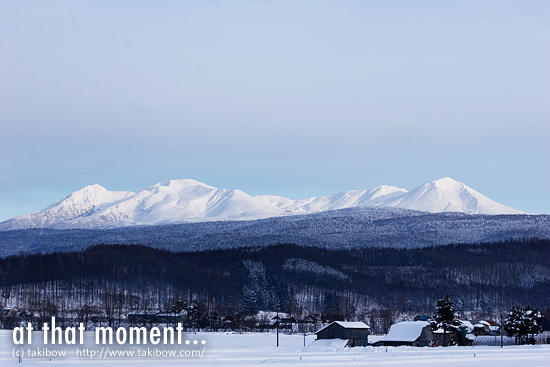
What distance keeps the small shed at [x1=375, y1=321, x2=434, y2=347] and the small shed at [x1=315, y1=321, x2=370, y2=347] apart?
186 cm

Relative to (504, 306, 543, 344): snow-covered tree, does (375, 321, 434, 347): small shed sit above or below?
below

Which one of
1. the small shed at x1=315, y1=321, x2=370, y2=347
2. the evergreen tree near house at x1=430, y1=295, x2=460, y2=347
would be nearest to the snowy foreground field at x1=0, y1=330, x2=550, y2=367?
the small shed at x1=315, y1=321, x2=370, y2=347

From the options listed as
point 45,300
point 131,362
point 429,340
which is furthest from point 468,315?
point 131,362

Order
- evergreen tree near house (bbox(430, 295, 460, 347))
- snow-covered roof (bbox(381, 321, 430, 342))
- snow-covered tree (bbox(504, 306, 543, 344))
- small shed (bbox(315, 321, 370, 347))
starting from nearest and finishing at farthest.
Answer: snow-covered tree (bbox(504, 306, 543, 344)) < small shed (bbox(315, 321, 370, 347)) < evergreen tree near house (bbox(430, 295, 460, 347)) < snow-covered roof (bbox(381, 321, 430, 342))

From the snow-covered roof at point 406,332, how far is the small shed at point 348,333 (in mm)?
2936

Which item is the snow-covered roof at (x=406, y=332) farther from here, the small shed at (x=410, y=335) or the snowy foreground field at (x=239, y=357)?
the snowy foreground field at (x=239, y=357)

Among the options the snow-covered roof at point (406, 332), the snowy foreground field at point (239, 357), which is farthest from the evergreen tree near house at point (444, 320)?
the snowy foreground field at point (239, 357)

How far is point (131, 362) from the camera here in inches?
2030

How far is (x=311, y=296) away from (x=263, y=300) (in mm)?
20526

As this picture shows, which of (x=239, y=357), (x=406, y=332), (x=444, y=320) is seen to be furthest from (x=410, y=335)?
(x=239, y=357)

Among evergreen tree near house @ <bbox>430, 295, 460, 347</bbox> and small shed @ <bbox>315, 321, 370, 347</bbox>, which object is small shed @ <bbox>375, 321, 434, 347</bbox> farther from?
small shed @ <bbox>315, 321, 370, 347</bbox>

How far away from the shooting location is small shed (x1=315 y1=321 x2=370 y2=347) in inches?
3383

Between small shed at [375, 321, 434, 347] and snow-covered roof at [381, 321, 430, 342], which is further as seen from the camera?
snow-covered roof at [381, 321, 430, 342]

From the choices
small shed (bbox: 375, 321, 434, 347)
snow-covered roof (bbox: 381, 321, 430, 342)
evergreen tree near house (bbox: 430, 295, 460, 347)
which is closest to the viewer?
small shed (bbox: 375, 321, 434, 347)
